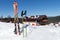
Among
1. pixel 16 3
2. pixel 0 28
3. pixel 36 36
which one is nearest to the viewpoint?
pixel 36 36

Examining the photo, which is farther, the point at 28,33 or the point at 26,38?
the point at 28,33

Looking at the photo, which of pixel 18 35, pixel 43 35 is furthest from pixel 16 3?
pixel 43 35

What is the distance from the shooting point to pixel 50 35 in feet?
35.1

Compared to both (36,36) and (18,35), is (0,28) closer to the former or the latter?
(18,35)

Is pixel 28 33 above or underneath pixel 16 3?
underneath

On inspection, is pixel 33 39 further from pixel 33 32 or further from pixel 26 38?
pixel 33 32

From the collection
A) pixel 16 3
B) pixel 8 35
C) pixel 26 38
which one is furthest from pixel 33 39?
pixel 16 3

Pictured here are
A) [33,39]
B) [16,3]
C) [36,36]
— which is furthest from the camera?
[16,3]

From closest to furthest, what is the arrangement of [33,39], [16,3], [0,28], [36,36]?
[33,39] < [36,36] < [16,3] < [0,28]

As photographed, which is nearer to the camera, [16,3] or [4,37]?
[4,37]

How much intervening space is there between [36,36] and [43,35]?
1.84ft

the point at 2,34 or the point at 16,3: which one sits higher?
the point at 16,3

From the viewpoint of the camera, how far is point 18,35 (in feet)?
34.5

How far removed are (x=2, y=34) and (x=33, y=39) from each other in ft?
7.88
